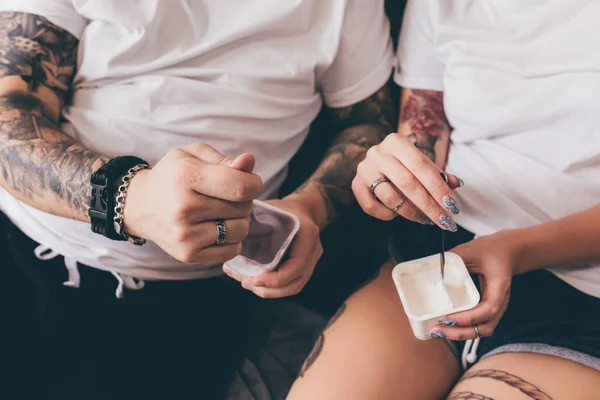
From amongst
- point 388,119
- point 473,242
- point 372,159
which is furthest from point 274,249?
point 388,119

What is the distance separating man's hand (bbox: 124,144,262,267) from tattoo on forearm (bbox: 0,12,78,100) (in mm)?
315

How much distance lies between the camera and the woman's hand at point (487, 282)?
743 mm

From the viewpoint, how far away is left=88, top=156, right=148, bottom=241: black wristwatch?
0.74 metres

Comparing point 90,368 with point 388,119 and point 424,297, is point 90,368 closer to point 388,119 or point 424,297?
point 424,297

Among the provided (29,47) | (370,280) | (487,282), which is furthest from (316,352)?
(29,47)

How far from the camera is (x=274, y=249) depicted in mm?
847

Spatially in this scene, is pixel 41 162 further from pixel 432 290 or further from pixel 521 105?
pixel 521 105

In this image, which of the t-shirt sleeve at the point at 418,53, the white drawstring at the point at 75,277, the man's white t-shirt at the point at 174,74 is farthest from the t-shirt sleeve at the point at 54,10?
the t-shirt sleeve at the point at 418,53

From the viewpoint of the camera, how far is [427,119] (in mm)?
1040

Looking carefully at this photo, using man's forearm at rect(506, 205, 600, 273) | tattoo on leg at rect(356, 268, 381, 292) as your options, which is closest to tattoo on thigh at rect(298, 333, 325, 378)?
tattoo on leg at rect(356, 268, 381, 292)

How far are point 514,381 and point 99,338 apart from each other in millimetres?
705

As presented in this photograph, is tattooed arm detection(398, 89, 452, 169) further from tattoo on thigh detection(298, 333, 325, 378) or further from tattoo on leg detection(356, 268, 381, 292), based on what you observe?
tattoo on thigh detection(298, 333, 325, 378)

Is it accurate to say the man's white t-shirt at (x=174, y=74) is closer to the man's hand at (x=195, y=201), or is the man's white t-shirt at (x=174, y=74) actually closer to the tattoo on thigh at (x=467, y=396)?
the man's hand at (x=195, y=201)

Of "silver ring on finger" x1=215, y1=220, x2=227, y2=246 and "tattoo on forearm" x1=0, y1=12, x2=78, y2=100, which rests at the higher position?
"tattoo on forearm" x1=0, y1=12, x2=78, y2=100
